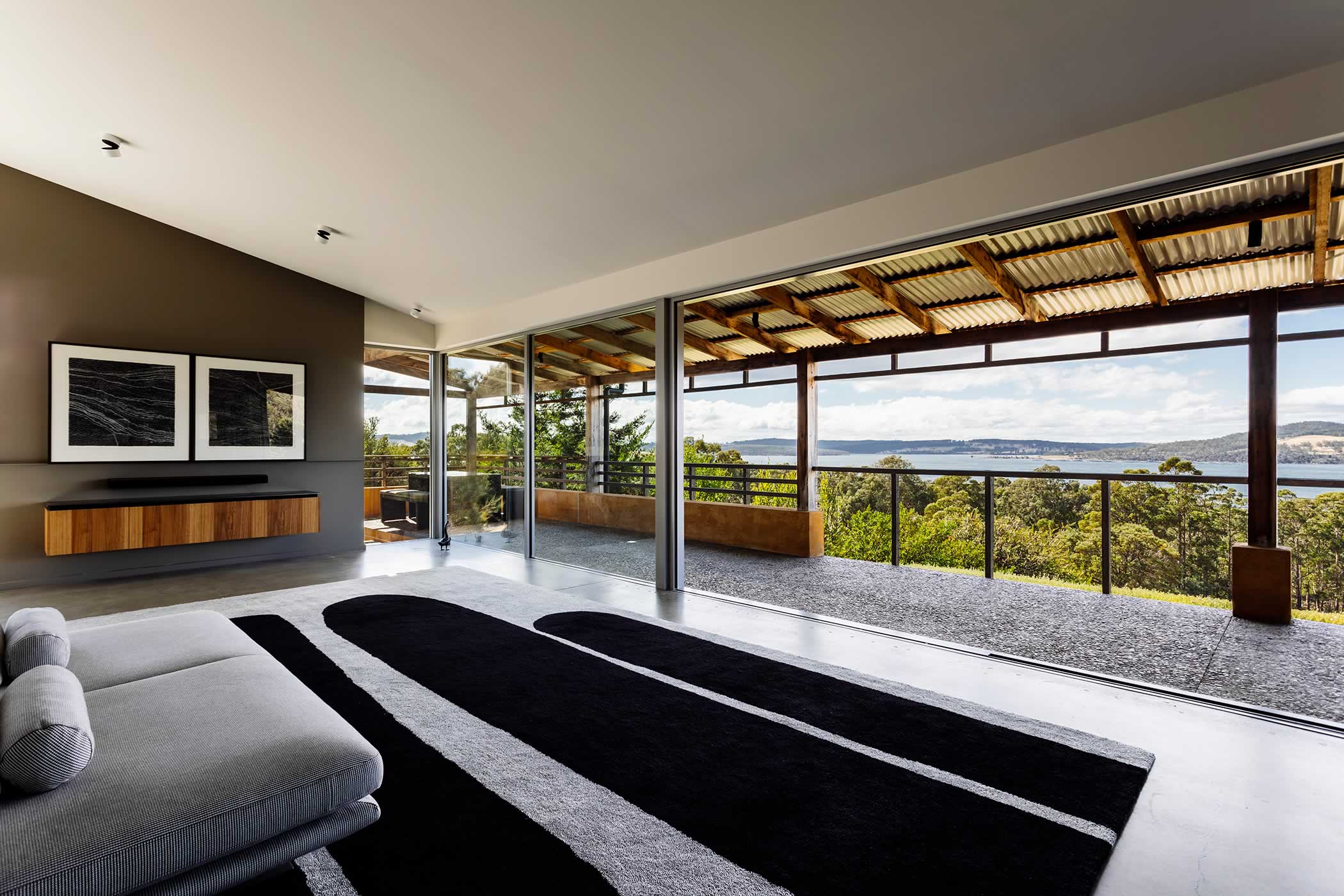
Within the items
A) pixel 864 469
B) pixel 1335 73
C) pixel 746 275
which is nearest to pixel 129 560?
pixel 746 275

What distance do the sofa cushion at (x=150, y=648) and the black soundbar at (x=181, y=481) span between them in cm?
386

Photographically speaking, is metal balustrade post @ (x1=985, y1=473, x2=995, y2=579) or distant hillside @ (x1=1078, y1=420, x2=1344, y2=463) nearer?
distant hillside @ (x1=1078, y1=420, x2=1344, y2=463)

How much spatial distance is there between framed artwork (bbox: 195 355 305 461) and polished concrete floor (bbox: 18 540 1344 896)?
5.24ft

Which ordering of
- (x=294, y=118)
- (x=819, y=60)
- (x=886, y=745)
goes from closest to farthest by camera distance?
1. (x=886, y=745)
2. (x=819, y=60)
3. (x=294, y=118)

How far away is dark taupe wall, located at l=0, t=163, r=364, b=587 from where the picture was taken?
5.30 m

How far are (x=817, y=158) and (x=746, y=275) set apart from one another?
114 cm

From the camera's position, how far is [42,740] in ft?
4.61

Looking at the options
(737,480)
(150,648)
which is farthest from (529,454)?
(150,648)

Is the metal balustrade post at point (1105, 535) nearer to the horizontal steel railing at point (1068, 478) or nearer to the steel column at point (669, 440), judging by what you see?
the horizontal steel railing at point (1068, 478)

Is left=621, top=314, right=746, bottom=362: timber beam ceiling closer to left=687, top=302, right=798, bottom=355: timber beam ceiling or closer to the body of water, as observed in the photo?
left=687, top=302, right=798, bottom=355: timber beam ceiling

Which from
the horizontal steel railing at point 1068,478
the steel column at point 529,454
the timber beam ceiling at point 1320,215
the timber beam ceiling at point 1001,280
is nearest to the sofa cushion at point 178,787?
the timber beam ceiling at point 1320,215

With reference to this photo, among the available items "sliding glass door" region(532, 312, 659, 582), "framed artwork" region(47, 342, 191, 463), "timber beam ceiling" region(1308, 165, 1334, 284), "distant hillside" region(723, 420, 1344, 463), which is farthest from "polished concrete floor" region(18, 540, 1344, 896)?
"distant hillside" region(723, 420, 1344, 463)

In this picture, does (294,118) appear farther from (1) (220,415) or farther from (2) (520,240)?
(1) (220,415)

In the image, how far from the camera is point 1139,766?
7.68ft
